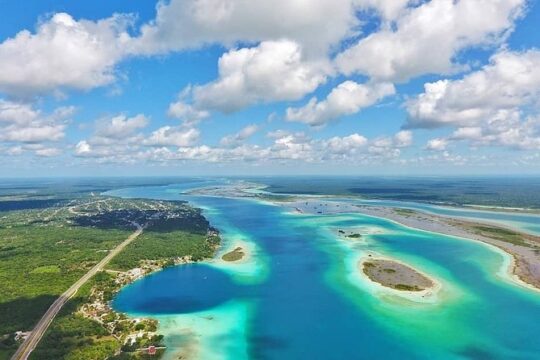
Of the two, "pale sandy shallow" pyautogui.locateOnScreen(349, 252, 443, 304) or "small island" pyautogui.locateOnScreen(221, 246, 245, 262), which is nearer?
"pale sandy shallow" pyautogui.locateOnScreen(349, 252, 443, 304)

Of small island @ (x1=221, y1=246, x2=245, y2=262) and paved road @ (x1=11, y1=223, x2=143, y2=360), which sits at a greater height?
small island @ (x1=221, y1=246, x2=245, y2=262)

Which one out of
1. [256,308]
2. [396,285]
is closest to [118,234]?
[256,308]

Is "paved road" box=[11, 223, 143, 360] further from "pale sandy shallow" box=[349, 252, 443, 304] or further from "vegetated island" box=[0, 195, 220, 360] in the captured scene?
"pale sandy shallow" box=[349, 252, 443, 304]

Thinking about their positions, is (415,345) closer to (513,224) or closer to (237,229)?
(237,229)

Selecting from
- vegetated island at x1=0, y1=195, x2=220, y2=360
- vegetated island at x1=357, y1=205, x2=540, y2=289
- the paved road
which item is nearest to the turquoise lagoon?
vegetated island at x1=357, y1=205, x2=540, y2=289

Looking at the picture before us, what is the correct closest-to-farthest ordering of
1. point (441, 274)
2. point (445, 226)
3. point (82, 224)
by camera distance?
point (441, 274), point (445, 226), point (82, 224)

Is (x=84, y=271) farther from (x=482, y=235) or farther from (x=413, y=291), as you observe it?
(x=482, y=235)
